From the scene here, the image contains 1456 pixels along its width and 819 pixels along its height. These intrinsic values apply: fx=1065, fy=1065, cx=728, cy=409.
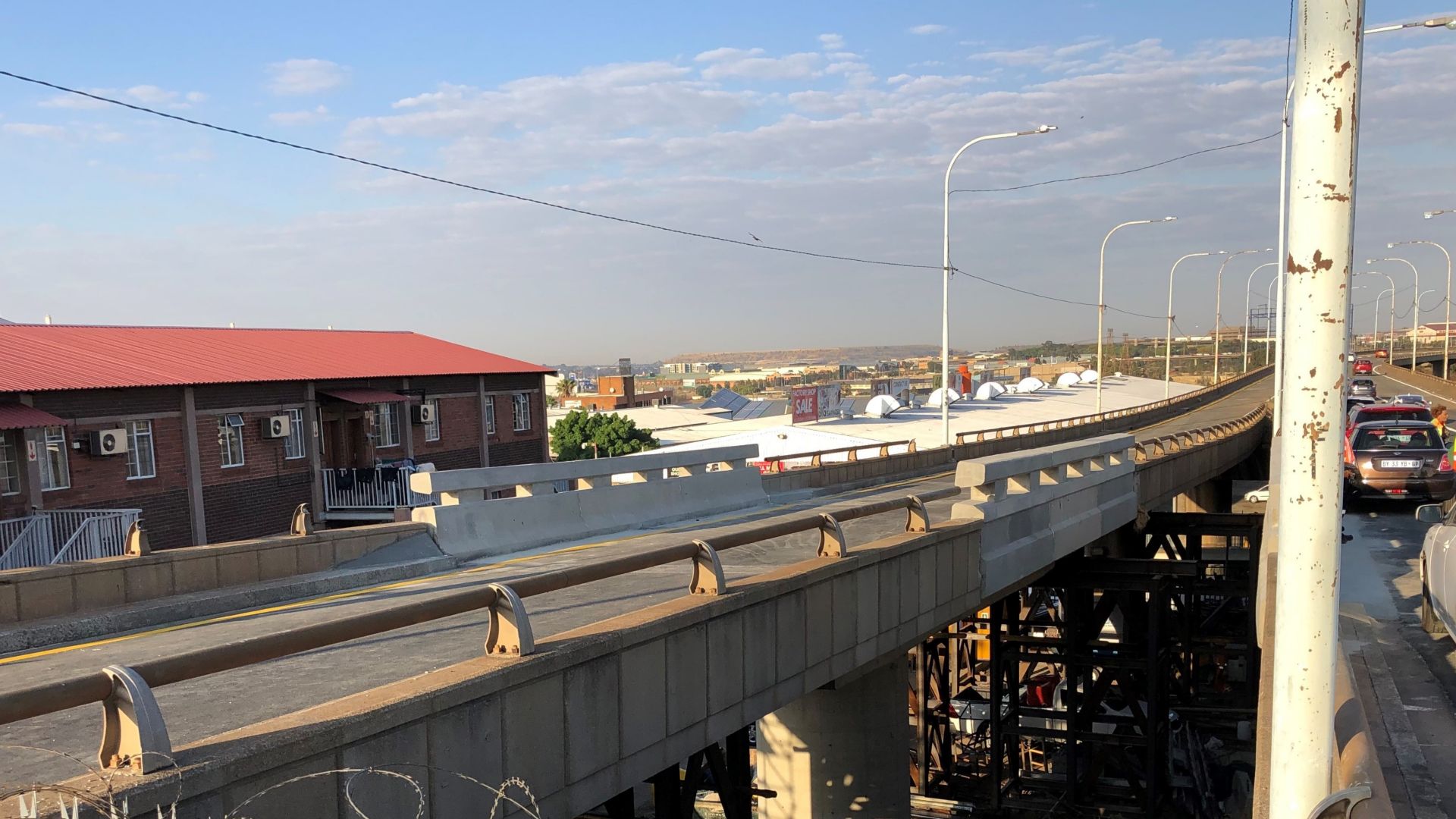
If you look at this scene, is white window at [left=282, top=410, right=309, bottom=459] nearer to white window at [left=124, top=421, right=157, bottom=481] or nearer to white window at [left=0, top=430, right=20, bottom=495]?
white window at [left=124, top=421, right=157, bottom=481]

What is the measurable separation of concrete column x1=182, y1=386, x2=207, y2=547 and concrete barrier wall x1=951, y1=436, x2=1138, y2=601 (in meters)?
17.8

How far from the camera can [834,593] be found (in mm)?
8875

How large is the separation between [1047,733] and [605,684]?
12447 mm

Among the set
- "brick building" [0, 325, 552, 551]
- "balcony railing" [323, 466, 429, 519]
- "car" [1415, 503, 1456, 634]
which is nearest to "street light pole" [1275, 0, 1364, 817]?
"car" [1415, 503, 1456, 634]

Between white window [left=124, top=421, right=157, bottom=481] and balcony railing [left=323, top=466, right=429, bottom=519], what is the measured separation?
218 inches

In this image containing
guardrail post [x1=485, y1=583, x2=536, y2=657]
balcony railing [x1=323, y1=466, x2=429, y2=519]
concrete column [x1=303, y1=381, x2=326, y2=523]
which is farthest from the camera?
balcony railing [x1=323, y1=466, x2=429, y2=519]

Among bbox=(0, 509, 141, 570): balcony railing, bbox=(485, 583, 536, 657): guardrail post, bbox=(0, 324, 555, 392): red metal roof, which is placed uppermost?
bbox=(0, 324, 555, 392): red metal roof

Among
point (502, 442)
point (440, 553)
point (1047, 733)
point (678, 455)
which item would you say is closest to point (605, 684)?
point (440, 553)

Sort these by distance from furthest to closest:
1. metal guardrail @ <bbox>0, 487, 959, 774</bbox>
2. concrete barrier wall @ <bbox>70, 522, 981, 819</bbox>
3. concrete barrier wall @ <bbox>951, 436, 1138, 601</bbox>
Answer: concrete barrier wall @ <bbox>951, 436, 1138, 601</bbox>
concrete barrier wall @ <bbox>70, 522, 981, 819</bbox>
metal guardrail @ <bbox>0, 487, 959, 774</bbox>

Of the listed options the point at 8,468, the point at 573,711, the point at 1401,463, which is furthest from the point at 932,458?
the point at 573,711

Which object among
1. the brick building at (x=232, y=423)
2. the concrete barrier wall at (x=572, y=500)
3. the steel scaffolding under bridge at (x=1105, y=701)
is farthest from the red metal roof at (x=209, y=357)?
the steel scaffolding under bridge at (x=1105, y=701)

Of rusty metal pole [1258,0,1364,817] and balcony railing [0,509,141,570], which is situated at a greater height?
rusty metal pole [1258,0,1364,817]

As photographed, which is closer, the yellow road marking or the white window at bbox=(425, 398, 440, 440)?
the yellow road marking

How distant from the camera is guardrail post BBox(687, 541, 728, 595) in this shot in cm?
735
